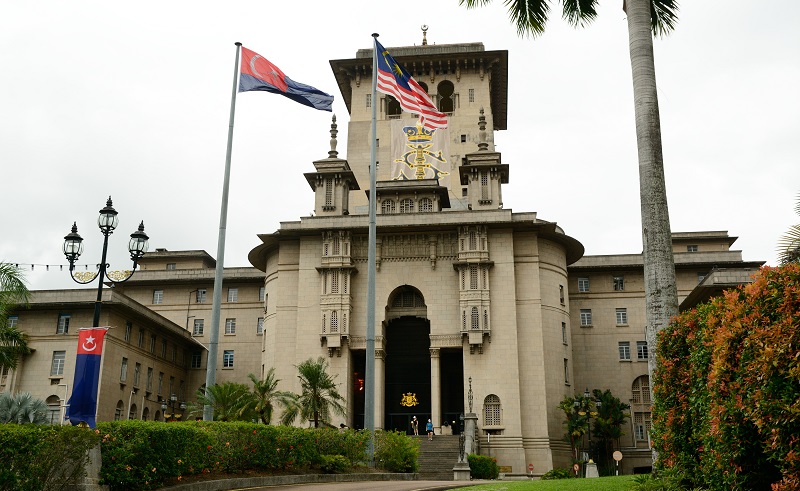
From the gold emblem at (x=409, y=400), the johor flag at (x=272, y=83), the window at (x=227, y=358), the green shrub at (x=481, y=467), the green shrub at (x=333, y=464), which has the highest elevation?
the johor flag at (x=272, y=83)

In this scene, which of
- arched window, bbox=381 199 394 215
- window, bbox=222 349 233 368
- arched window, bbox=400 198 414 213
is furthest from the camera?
window, bbox=222 349 233 368

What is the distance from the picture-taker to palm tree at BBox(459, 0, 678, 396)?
51.9 feet

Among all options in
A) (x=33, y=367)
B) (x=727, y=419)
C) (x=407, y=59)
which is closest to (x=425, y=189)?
(x=407, y=59)

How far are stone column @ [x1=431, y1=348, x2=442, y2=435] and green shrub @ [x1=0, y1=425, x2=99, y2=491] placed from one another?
36624 mm

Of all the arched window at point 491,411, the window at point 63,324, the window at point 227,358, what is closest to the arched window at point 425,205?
the arched window at point 491,411

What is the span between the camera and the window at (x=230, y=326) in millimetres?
65812

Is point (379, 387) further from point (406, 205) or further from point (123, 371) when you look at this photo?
point (123, 371)

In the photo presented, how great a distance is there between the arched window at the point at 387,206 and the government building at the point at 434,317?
0.28 ft

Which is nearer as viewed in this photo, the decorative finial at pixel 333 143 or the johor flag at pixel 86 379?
the johor flag at pixel 86 379

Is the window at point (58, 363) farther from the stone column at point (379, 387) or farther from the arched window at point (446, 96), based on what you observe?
the arched window at point (446, 96)

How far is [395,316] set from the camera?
177ft

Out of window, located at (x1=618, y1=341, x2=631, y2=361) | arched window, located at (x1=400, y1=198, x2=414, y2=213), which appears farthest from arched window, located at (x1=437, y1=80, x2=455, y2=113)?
window, located at (x1=618, y1=341, x2=631, y2=361)

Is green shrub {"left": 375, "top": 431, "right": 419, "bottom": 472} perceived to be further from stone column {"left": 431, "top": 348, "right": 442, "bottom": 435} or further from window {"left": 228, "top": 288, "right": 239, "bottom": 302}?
window {"left": 228, "top": 288, "right": 239, "bottom": 302}

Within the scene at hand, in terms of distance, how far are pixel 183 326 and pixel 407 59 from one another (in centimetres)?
3215
